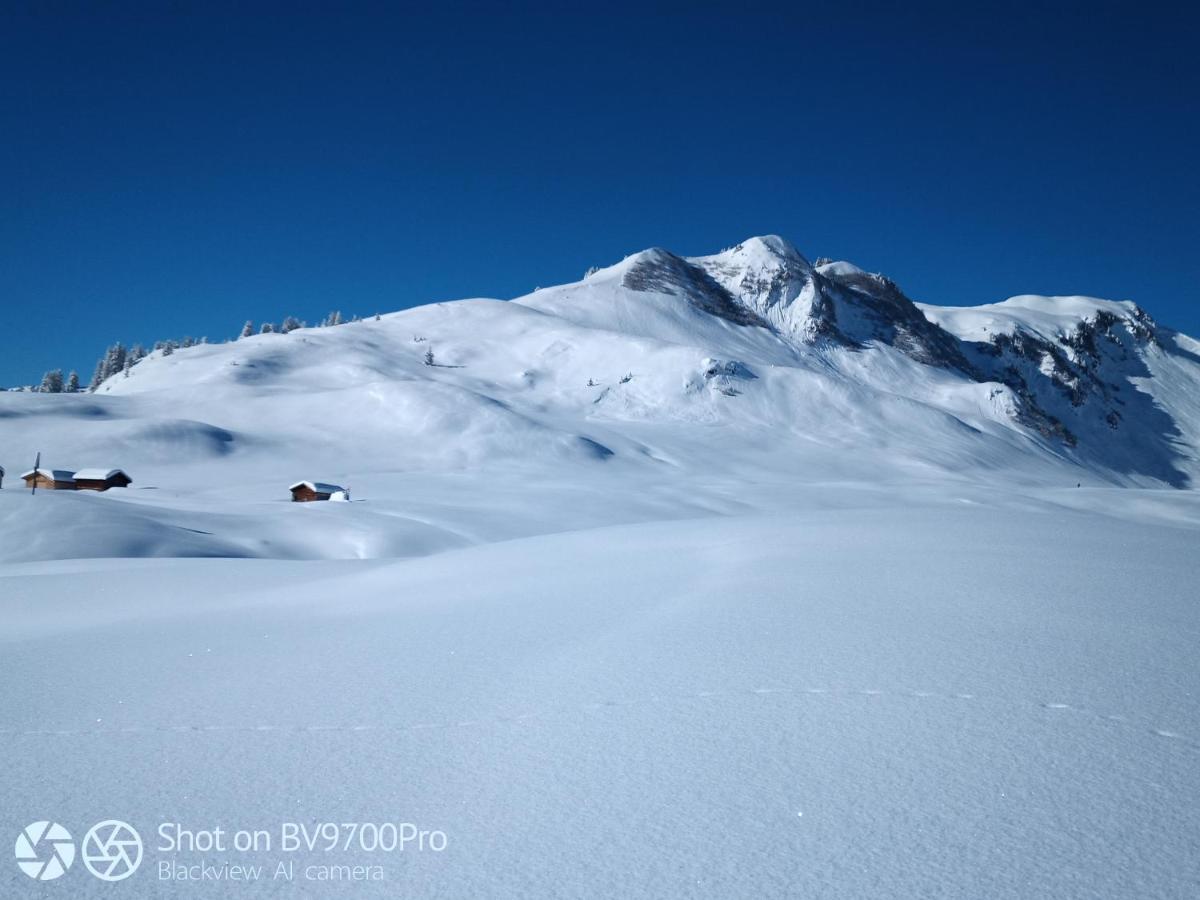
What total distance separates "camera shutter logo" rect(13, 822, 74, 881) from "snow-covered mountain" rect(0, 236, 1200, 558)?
21.4 m

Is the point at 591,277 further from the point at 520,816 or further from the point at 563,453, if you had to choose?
the point at 520,816

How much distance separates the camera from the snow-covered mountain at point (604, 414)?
42.8m

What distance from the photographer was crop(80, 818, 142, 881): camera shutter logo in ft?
9.16

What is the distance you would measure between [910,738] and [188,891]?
10.6ft

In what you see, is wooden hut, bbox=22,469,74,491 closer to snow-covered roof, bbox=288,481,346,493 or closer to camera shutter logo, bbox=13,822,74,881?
snow-covered roof, bbox=288,481,346,493

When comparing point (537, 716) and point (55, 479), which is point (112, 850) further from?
point (55, 479)

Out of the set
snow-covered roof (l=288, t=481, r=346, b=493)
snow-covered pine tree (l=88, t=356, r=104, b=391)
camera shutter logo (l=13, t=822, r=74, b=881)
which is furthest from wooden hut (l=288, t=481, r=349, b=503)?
snow-covered pine tree (l=88, t=356, r=104, b=391)

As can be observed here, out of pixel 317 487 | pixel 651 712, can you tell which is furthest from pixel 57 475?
pixel 651 712

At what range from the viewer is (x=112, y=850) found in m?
2.92

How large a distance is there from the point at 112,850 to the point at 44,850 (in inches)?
9.8

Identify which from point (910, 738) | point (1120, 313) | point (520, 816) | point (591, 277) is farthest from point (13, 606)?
point (1120, 313)

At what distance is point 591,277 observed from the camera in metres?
129

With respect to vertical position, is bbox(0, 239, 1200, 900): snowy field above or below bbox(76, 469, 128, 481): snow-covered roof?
above

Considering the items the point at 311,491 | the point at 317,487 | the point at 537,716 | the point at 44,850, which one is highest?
the point at 537,716
